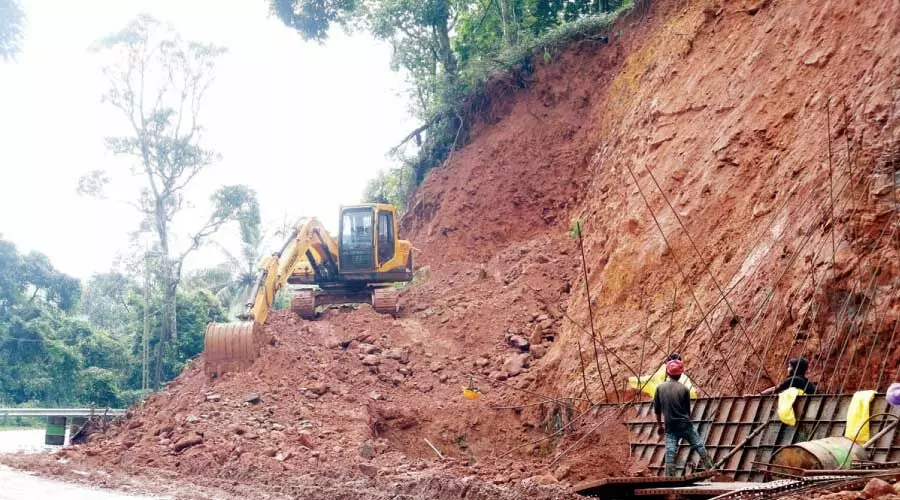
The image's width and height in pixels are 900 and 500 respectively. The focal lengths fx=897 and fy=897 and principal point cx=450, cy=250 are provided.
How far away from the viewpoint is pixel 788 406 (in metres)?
9.14

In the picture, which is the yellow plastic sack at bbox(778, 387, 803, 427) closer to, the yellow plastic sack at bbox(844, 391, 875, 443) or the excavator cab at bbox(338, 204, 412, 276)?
the yellow plastic sack at bbox(844, 391, 875, 443)

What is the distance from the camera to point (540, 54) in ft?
85.7

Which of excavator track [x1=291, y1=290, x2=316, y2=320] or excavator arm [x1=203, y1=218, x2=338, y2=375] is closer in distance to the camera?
excavator arm [x1=203, y1=218, x2=338, y2=375]

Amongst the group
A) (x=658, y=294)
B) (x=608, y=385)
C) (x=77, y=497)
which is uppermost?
(x=658, y=294)

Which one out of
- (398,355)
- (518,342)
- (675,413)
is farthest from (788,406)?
(398,355)

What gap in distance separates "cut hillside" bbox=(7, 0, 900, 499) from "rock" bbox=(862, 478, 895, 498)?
12.5 feet

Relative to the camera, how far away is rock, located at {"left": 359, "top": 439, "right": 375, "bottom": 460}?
13.6 metres

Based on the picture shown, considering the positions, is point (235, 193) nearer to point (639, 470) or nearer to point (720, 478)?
point (639, 470)

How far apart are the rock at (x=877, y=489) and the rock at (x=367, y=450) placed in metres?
8.37

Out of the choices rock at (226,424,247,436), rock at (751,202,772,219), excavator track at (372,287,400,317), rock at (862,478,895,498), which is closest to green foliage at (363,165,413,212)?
excavator track at (372,287,400,317)

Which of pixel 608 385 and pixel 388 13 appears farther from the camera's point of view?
pixel 388 13

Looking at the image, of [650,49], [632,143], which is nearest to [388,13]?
[650,49]

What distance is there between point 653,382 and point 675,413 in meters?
2.51

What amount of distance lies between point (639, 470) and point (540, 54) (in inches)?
665
